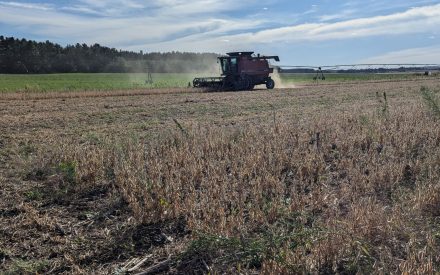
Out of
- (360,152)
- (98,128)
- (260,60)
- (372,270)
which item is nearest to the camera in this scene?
(372,270)

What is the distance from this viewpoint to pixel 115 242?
459 cm

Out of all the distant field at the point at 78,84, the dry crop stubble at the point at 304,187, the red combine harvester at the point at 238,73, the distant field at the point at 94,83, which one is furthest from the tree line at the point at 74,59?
the dry crop stubble at the point at 304,187

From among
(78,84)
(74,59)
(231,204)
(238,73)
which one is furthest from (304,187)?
(74,59)

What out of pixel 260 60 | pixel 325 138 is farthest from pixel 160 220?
pixel 260 60

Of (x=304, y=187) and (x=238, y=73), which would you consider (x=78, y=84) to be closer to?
(x=238, y=73)

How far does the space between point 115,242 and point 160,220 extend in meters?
0.60

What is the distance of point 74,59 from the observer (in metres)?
78.9

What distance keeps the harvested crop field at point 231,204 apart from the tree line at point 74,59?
5420 centimetres

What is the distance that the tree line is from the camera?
69.2m

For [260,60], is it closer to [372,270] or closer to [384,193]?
[384,193]

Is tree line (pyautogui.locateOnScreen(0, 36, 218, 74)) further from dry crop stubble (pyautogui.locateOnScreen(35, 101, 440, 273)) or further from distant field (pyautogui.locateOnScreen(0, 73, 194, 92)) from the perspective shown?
dry crop stubble (pyautogui.locateOnScreen(35, 101, 440, 273))

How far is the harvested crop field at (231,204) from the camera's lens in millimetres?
3951

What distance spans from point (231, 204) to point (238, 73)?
2878 cm

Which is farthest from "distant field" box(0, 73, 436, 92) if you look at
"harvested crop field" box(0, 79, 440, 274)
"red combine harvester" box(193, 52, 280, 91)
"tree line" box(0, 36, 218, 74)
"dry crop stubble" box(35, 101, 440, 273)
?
"dry crop stubble" box(35, 101, 440, 273)
